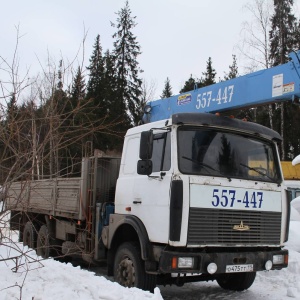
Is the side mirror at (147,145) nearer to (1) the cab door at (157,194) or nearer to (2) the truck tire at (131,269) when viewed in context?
(1) the cab door at (157,194)

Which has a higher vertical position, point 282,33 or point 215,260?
point 282,33

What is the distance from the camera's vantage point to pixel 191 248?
17.5 ft

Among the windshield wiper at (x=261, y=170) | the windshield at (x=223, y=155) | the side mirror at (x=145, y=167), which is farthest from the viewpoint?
the windshield wiper at (x=261, y=170)

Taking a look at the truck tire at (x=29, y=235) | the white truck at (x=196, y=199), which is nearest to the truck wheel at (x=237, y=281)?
the white truck at (x=196, y=199)

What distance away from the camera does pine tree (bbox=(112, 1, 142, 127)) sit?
3466 cm

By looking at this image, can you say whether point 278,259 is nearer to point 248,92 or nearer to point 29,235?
point 248,92

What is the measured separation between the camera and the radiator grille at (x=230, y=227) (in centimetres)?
524

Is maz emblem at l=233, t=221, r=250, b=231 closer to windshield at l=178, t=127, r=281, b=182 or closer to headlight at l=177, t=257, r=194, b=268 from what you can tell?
windshield at l=178, t=127, r=281, b=182

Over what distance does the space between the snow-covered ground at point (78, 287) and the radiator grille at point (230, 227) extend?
34.8 inches

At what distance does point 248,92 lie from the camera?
667cm

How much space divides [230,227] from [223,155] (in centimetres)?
94

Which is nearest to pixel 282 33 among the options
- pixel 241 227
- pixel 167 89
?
pixel 241 227

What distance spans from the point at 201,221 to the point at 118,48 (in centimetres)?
A: 3191

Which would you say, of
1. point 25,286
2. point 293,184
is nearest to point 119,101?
point 293,184
